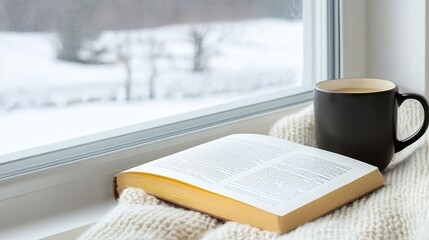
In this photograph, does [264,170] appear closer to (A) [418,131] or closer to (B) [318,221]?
(B) [318,221]

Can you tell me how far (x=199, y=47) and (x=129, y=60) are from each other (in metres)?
0.12

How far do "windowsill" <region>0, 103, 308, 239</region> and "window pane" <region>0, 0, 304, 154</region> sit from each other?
0.05 metres

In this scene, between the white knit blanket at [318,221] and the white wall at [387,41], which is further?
the white wall at [387,41]

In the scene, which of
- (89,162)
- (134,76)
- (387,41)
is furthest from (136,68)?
(387,41)

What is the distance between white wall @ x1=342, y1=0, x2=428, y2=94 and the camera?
3.40ft

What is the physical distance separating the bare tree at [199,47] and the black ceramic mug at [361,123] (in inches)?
7.9

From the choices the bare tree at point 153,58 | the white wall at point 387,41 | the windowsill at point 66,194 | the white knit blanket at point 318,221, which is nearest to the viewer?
the white knit blanket at point 318,221

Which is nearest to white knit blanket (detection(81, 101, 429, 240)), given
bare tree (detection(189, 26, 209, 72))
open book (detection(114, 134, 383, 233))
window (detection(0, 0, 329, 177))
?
open book (detection(114, 134, 383, 233))

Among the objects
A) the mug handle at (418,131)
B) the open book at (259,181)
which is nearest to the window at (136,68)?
the open book at (259,181)

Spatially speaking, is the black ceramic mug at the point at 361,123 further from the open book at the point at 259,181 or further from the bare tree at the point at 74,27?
the bare tree at the point at 74,27

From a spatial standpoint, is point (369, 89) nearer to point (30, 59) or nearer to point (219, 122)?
point (219, 122)

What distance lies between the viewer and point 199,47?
982mm

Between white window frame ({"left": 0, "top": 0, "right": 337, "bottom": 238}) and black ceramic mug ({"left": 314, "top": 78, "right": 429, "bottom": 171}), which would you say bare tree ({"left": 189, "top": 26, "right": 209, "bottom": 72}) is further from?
black ceramic mug ({"left": 314, "top": 78, "right": 429, "bottom": 171})

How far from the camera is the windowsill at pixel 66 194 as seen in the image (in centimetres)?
78
